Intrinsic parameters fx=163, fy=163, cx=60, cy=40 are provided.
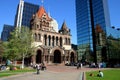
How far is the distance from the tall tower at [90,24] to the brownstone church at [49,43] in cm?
1762

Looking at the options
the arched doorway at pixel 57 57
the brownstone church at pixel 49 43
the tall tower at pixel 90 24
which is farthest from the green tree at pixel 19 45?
the tall tower at pixel 90 24

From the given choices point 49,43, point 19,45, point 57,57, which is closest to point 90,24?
point 49,43

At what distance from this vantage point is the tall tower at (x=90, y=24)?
315ft

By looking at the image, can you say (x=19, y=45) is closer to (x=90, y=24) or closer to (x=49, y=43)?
(x=49, y=43)

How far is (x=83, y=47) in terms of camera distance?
109 meters

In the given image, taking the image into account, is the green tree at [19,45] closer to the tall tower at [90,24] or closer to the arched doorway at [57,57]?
the arched doorway at [57,57]

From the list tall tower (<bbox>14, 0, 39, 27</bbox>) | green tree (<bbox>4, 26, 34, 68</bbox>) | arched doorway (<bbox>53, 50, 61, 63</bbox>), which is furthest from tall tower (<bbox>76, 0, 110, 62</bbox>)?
tall tower (<bbox>14, 0, 39, 27</bbox>)

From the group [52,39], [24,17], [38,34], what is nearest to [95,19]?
[52,39]

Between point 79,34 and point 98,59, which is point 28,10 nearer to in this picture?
point 79,34

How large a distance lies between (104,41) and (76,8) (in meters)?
45.9

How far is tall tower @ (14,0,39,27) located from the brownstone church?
276 feet

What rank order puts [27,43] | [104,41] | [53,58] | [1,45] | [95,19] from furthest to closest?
[95,19], [104,41], [53,58], [1,45], [27,43]

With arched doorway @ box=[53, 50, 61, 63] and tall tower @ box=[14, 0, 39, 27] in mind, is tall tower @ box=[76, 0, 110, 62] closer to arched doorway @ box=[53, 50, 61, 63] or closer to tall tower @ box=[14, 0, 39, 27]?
arched doorway @ box=[53, 50, 61, 63]

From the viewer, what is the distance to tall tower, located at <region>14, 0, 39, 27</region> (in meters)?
164
